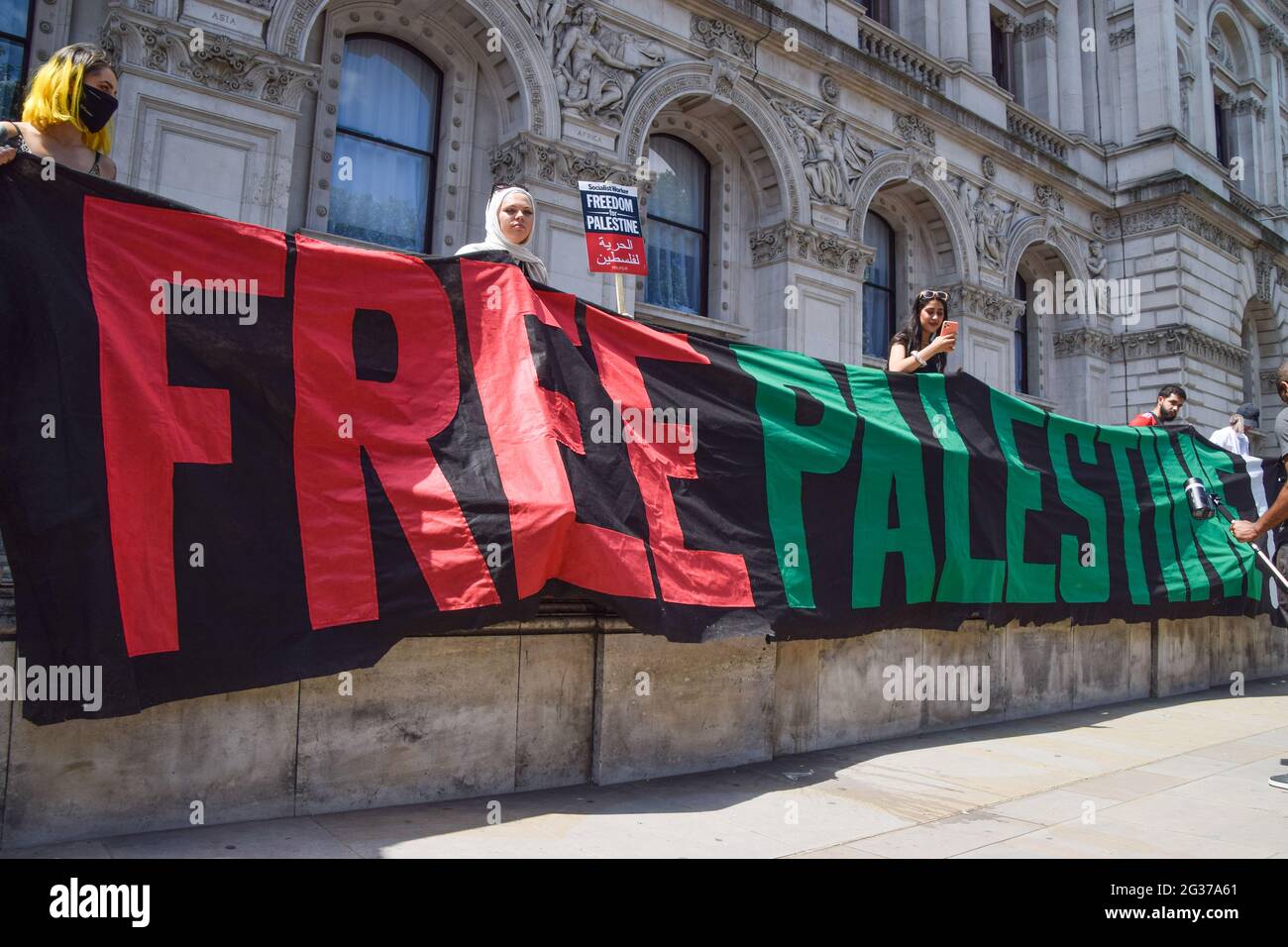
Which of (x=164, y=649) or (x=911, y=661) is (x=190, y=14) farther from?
(x=911, y=661)

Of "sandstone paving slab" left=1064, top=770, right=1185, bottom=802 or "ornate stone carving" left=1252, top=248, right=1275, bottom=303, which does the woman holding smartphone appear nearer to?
"sandstone paving slab" left=1064, top=770, right=1185, bottom=802

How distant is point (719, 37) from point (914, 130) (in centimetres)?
557

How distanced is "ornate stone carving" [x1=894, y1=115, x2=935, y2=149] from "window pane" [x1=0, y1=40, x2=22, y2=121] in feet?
50.4

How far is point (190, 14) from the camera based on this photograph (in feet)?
34.4

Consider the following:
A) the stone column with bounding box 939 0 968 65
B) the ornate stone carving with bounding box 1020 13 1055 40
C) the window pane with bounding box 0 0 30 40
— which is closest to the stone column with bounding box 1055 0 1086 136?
the ornate stone carving with bounding box 1020 13 1055 40

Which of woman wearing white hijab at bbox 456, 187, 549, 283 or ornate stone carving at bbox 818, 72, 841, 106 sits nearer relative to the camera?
woman wearing white hijab at bbox 456, 187, 549, 283

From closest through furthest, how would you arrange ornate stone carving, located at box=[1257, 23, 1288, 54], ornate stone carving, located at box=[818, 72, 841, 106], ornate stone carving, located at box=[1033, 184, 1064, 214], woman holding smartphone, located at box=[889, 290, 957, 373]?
1. woman holding smartphone, located at box=[889, 290, 957, 373]
2. ornate stone carving, located at box=[818, 72, 841, 106]
3. ornate stone carving, located at box=[1033, 184, 1064, 214]
4. ornate stone carving, located at box=[1257, 23, 1288, 54]

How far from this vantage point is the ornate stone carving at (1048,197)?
2281 cm

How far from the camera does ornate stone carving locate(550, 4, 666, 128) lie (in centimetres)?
1386

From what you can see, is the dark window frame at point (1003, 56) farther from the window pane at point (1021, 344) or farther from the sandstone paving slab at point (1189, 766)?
the sandstone paving slab at point (1189, 766)

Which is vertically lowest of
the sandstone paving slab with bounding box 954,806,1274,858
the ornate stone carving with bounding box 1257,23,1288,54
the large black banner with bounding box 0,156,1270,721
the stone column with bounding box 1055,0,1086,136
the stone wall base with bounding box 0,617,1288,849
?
the sandstone paving slab with bounding box 954,806,1274,858

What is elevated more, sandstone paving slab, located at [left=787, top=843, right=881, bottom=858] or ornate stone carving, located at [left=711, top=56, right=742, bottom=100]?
ornate stone carving, located at [left=711, top=56, right=742, bottom=100]

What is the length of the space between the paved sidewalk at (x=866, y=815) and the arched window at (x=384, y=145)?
10.1 metres

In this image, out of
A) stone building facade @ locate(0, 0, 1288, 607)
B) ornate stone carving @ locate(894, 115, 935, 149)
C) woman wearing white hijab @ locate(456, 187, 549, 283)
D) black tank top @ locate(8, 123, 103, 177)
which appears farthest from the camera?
ornate stone carving @ locate(894, 115, 935, 149)
